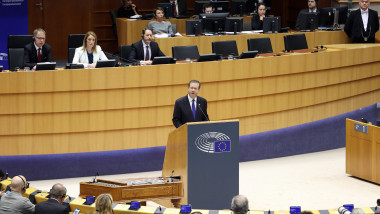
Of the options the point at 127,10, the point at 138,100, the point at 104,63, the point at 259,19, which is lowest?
the point at 138,100

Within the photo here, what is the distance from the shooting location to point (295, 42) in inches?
453

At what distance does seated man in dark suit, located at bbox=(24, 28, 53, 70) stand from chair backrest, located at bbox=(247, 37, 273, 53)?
325cm

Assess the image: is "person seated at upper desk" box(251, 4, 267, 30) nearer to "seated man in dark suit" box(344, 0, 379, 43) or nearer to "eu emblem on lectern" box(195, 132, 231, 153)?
"seated man in dark suit" box(344, 0, 379, 43)

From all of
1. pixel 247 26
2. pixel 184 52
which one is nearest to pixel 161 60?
pixel 184 52

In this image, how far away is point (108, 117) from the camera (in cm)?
900

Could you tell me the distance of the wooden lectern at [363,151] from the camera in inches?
356

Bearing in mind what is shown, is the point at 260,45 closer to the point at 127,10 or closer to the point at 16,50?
the point at 16,50

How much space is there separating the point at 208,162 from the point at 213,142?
21cm

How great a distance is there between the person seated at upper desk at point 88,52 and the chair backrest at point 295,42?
3.34 meters

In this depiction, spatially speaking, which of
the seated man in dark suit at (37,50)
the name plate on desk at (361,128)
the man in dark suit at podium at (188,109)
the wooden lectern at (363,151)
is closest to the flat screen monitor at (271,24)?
the wooden lectern at (363,151)

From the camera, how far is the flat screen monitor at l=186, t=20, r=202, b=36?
1189cm

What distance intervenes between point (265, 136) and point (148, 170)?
1.86 meters

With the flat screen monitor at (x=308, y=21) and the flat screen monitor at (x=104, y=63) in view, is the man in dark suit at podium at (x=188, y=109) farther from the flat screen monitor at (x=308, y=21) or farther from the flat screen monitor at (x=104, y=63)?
the flat screen monitor at (x=308, y=21)

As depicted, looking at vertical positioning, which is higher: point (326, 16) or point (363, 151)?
point (326, 16)
